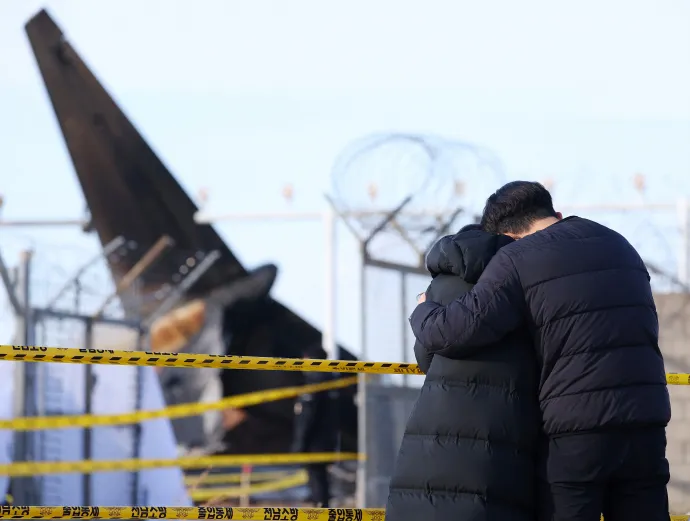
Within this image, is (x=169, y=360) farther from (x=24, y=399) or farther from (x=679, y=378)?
(x=24, y=399)

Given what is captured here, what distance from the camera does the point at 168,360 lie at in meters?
4.29

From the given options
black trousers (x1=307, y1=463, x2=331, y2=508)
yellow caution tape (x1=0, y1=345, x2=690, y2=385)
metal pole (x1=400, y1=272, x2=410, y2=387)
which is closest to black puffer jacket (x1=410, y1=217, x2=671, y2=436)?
yellow caution tape (x1=0, y1=345, x2=690, y2=385)

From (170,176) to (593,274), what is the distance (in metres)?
19.6

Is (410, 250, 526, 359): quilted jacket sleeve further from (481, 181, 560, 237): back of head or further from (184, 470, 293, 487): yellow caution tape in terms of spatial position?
(184, 470, 293, 487): yellow caution tape

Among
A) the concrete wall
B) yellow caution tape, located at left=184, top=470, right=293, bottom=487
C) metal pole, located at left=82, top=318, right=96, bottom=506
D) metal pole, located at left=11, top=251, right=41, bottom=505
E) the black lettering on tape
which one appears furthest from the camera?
yellow caution tape, located at left=184, top=470, right=293, bottom=487

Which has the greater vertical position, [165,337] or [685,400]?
[165,337]

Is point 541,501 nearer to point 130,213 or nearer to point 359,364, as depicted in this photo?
point 359,364

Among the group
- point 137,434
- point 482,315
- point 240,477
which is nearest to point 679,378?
point 482,315

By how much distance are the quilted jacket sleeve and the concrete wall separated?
236 inches

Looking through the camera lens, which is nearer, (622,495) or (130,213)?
(622,495)

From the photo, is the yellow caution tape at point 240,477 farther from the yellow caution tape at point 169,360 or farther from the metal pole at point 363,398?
the yellow caution tape at point 169,360

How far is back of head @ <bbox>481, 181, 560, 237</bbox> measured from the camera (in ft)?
11.1

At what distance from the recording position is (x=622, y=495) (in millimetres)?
3221

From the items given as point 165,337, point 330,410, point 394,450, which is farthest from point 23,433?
point 165,337
